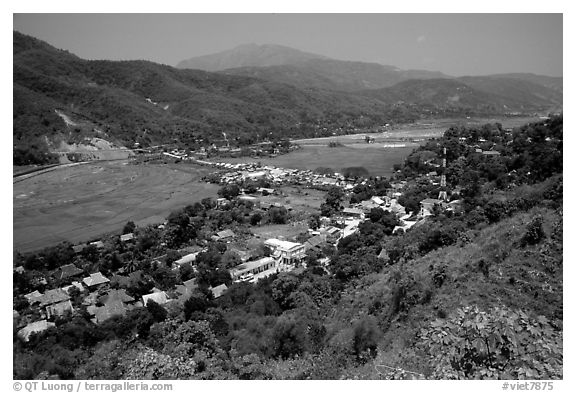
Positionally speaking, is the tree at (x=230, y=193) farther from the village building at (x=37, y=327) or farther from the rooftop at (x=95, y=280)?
the village building at (x=37, y=327)

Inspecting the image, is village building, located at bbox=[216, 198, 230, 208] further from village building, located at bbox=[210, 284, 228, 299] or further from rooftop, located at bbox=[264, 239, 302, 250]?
village building, located at bbox=[210, 284, 228, 299]

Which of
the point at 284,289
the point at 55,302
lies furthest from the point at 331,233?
the point at 55,302

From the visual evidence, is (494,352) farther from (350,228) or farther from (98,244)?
(98,244)

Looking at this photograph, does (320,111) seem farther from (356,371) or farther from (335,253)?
(356,371)

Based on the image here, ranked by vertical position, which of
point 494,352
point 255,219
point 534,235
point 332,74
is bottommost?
point 255,219

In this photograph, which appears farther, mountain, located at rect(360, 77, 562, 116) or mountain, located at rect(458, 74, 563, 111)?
mountain, located at rect(458, 74, 563, 111)

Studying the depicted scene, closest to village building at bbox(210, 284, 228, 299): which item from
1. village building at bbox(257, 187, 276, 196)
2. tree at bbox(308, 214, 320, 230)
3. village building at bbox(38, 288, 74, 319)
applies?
village building at bbox(38, 288, 74, 319)
